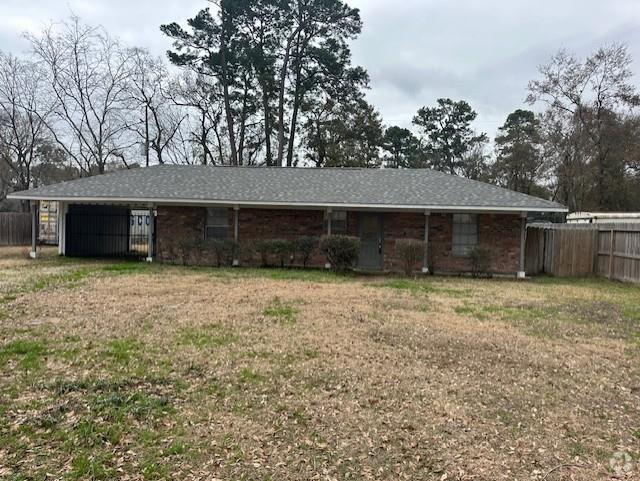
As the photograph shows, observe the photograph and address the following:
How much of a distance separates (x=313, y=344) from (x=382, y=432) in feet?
8.06

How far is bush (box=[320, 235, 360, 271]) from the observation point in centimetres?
1391

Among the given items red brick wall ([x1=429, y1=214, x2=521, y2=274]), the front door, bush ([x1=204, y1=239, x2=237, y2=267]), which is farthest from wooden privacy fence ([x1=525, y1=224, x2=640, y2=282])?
bush ([x1=204, y1=239, x2=237, y2=267])

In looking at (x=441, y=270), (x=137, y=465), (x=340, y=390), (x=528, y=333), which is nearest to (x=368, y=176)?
(x=441, y=270)

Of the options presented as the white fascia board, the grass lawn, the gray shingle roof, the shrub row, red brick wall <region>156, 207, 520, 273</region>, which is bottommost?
the grass lawn

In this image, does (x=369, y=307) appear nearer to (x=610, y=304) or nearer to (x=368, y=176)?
(x=610, y=304)

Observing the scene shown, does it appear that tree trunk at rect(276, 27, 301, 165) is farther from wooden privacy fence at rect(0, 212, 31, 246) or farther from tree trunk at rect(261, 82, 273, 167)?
wooden privacy fence at rect(0, 212, 31, 246)

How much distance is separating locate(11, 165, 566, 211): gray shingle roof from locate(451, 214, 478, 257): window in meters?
0.76

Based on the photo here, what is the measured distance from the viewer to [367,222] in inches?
640

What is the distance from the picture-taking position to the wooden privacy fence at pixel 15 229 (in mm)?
22469

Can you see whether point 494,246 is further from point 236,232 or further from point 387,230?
point 236,232

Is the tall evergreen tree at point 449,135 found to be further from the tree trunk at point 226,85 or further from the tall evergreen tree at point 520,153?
the tree trunk at point 226,85

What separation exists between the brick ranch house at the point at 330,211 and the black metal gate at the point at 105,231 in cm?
25

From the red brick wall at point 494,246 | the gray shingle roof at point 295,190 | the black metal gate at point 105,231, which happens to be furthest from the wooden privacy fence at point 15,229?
the red brick wall at point 494,246

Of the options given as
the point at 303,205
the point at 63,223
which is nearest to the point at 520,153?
the point at 303,205
